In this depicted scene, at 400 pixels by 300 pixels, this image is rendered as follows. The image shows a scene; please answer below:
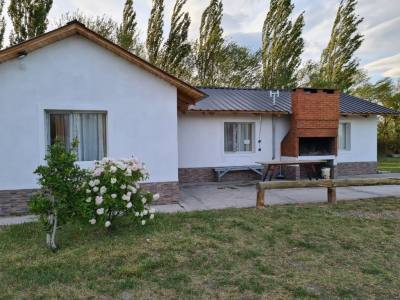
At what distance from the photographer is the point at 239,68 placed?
85.5 ft

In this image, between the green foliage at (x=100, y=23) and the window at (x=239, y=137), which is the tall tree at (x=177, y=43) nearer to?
the green foliage at (x=100, y=23)

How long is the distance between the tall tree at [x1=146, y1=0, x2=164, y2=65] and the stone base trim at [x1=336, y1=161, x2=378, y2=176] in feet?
47.9

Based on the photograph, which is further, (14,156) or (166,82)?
(166,82)

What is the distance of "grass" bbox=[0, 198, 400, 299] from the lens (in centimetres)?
361

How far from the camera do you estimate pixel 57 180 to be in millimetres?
4730

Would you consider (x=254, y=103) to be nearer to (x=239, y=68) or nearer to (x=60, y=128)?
(x=60, y=128)

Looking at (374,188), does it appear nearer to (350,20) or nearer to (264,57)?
(264,57)

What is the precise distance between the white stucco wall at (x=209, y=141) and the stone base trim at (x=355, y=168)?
13.5 feet

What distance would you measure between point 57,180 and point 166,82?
4482mm

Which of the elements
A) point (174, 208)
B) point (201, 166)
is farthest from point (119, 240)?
point (201, 166)

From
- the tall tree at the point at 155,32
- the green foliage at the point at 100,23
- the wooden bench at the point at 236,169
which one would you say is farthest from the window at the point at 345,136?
the green foliage at the point at 100,23

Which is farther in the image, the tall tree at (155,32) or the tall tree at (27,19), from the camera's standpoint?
the tall tree at (155,32)

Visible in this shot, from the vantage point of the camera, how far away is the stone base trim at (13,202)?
23.3 ft

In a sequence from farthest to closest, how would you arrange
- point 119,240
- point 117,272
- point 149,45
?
1. point 149,45
2. point 119,240
3. point 117,272
